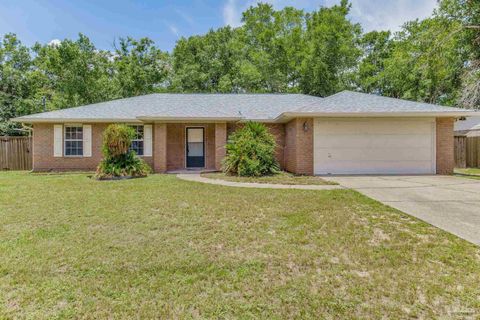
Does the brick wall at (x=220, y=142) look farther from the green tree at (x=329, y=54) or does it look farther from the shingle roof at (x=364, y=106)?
the green tree at (x=329, y=54)

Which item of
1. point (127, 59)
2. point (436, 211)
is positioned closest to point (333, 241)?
point (436, 211)

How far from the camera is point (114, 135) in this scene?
10945mm

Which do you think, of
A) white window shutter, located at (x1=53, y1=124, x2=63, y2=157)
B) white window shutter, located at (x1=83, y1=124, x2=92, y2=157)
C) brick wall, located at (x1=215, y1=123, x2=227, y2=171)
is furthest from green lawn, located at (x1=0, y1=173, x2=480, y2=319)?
white window shutter, located at (x1=53, y1=124, x2=63, y2=157)

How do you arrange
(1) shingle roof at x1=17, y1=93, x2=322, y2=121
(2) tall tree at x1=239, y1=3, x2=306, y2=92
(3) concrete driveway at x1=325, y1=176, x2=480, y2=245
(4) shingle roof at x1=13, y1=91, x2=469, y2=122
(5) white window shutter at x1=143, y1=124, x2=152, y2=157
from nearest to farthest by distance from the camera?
(3) concrete driveway at x1=325, y1=176, x2=480, y2=245, (4) shingle roof at x1=13, y1=91, x2=469, y2=122, (1) shingle roof at x1=17, y1=93, x2=322, y2=121, (5) white window shutter at x1=143, y1=124, x2=152, y2=157, (2) tall tree at x1=239, y1=3, x2=306, y2=92

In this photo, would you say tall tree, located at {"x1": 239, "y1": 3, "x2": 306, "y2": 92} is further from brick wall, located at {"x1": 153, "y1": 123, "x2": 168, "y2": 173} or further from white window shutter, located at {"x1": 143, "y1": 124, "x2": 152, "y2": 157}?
brick wall, located at {"x1": 153, "y1": 123, "x2": 168, "y2": 173}

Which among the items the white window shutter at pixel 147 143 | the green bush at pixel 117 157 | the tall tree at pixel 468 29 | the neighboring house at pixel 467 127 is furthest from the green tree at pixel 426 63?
the green bush at pixel 117 157

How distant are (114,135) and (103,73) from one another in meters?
17.2

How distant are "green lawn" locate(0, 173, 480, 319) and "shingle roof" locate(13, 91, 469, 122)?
23.8ft

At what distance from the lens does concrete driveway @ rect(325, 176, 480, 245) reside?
443 centimetres

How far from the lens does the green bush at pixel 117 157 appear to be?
10938mm

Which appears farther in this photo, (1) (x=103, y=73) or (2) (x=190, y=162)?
(1) (x=103, y=73)

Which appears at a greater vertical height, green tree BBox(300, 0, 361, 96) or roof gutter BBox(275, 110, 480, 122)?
green tree BBox(300, 0, 361, 96)

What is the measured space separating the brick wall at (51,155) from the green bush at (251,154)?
4877mm

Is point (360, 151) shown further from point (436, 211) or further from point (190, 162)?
point (190, 162)
